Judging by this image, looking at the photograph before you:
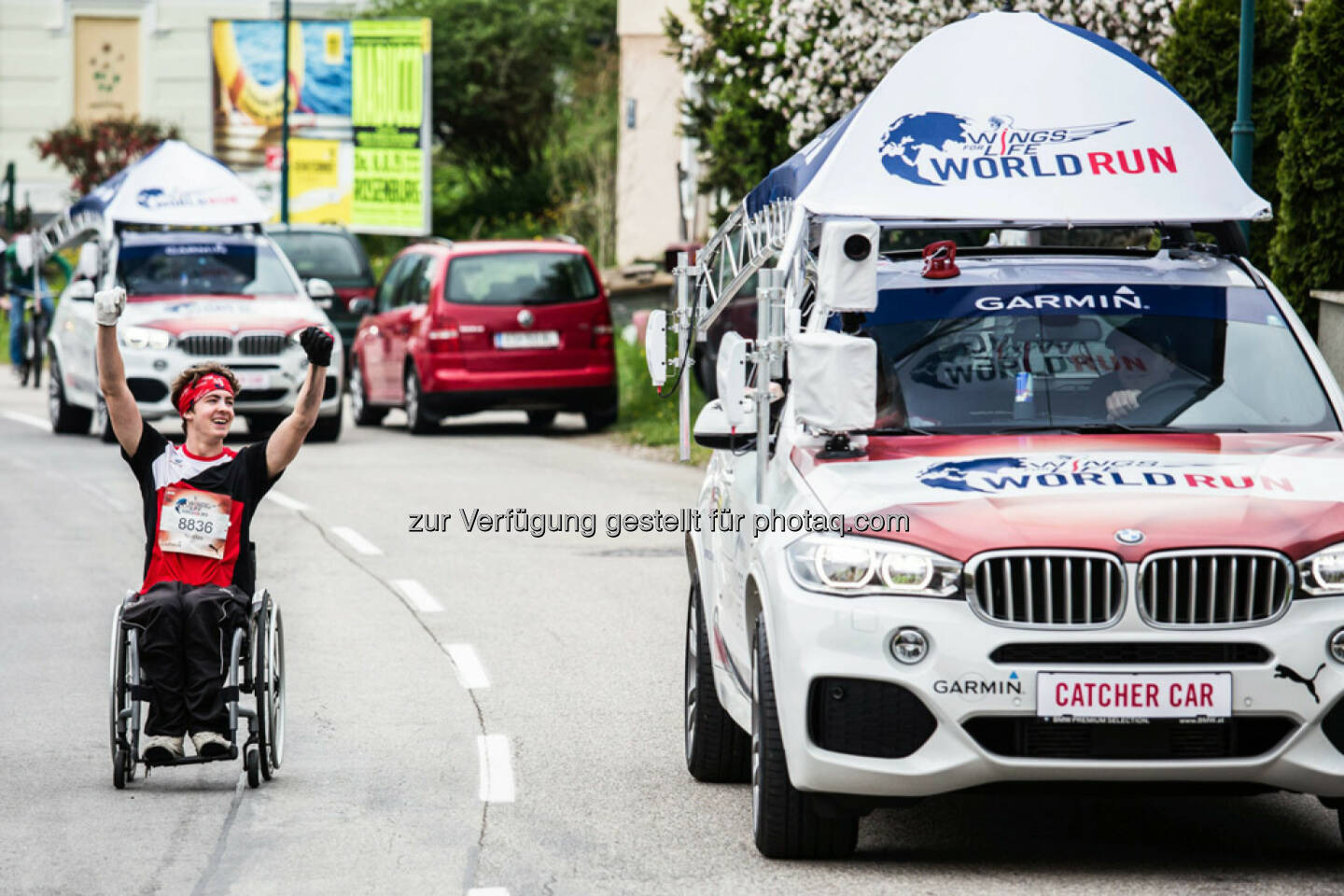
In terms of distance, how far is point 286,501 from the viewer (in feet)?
58.6

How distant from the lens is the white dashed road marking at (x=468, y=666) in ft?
33.7

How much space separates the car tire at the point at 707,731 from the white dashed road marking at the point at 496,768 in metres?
0.62

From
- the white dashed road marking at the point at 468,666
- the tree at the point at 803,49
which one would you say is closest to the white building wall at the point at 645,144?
the tree at the point at 803,49

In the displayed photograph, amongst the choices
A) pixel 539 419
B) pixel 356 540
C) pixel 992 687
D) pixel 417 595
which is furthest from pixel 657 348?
pixel 539 419

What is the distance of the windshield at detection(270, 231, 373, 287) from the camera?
32344 millimetres

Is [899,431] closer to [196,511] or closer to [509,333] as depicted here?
[196,511]

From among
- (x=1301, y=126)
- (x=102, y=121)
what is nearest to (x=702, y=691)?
(x=1301, y=126)

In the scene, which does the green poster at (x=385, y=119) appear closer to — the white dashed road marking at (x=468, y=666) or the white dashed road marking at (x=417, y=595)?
the white dashed road marking at (x=417, y=595)

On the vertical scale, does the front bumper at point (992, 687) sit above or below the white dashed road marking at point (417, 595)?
above

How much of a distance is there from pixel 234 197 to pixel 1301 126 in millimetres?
12911

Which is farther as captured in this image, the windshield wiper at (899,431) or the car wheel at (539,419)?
the car wheel at (539,419)

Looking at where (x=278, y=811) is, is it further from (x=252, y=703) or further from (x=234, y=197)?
(x=234, y=197)

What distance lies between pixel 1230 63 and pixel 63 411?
12.3 metres

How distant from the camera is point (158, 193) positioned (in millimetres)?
24812
